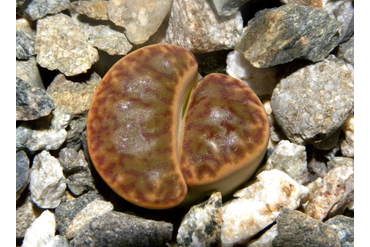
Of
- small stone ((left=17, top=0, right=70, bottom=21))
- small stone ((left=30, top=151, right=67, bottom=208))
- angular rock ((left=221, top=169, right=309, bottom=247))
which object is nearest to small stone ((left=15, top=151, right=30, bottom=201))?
small stone ((left=30, top=151, right=67, bottom=208))

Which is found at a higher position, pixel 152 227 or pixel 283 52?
pixel 283 52

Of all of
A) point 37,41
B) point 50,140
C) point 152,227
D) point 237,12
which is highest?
point 237,12

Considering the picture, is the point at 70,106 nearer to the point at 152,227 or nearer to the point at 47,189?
the point at 47,189

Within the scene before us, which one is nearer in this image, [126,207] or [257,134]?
[257,134]

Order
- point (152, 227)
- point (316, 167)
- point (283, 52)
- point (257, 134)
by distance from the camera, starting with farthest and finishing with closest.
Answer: point (316, 167) < point (283, 52) < point (257, 134) < point (152, 227)

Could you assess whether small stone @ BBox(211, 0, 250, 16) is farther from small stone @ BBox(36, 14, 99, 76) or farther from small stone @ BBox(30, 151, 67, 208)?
small stone @ BBox(30, 151, 67, 208)

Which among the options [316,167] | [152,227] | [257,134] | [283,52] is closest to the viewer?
[152,227]

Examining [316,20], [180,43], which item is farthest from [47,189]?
[316,20]
